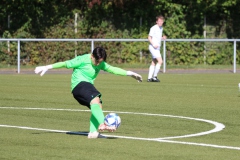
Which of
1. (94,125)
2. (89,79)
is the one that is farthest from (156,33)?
(94,125)

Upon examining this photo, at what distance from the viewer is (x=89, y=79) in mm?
12328

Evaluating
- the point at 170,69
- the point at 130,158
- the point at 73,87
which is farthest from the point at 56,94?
the point at 170,69

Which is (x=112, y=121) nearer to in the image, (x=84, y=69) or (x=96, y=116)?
(x=96, y=116)

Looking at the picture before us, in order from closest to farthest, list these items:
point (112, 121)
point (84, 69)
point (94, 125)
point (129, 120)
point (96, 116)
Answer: point (112, 121), point (96, 116), point (94, 125), point (84, 69), point (129, 120)

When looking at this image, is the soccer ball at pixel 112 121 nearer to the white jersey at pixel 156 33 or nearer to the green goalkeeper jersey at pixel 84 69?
the green goalkeeper jersey at pixel 84 69

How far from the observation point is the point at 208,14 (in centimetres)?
3856

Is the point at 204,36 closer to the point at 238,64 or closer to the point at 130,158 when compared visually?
the point at 238,64

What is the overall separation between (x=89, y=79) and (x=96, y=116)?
834 millimetres

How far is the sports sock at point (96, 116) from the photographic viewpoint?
11688 millimetres

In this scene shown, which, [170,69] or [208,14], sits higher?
[208,14]

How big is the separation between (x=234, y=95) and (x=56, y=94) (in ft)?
15.3

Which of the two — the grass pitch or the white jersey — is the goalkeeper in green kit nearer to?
the grass pitch

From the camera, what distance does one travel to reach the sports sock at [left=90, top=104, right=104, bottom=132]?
1169cm

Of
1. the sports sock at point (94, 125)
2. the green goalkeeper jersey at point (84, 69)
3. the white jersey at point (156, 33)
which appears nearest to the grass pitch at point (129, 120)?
the sports sock at point (94, 125)
